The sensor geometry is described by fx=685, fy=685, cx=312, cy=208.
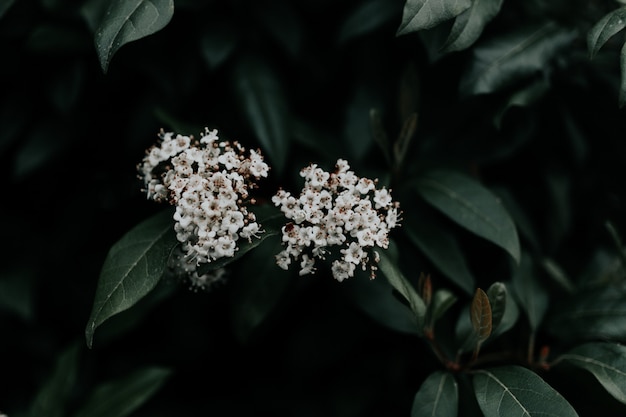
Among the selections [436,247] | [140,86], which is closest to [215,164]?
[436,247]

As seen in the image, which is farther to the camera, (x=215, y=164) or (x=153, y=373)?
(x=153, y=373)

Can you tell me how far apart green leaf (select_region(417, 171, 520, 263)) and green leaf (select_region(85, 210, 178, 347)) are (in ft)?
2.80

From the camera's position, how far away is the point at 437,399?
6.21 feet

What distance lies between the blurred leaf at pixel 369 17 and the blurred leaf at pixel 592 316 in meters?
1.18

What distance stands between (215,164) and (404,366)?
1.17 metres


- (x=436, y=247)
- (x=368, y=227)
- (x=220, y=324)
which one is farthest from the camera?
(x=220, y=324)

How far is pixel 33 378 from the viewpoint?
309cm

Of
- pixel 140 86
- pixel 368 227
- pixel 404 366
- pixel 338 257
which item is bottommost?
pixel 404 366

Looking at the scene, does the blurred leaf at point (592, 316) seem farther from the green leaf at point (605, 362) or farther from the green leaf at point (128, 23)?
the green leaf at point (128, 23)

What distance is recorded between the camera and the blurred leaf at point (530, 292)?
2.41 m

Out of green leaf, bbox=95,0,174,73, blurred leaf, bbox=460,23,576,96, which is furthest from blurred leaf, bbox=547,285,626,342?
green leaf, bbox=95,0,174,73

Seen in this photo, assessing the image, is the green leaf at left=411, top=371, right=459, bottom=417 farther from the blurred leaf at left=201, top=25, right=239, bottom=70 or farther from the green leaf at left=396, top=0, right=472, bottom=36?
the blurred leaf at left=201, top=25, right=239, bottom=70

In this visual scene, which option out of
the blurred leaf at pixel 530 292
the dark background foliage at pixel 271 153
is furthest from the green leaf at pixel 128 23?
the blurred leaf at pixel 530 292

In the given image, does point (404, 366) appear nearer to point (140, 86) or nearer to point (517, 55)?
point (517, 55)
